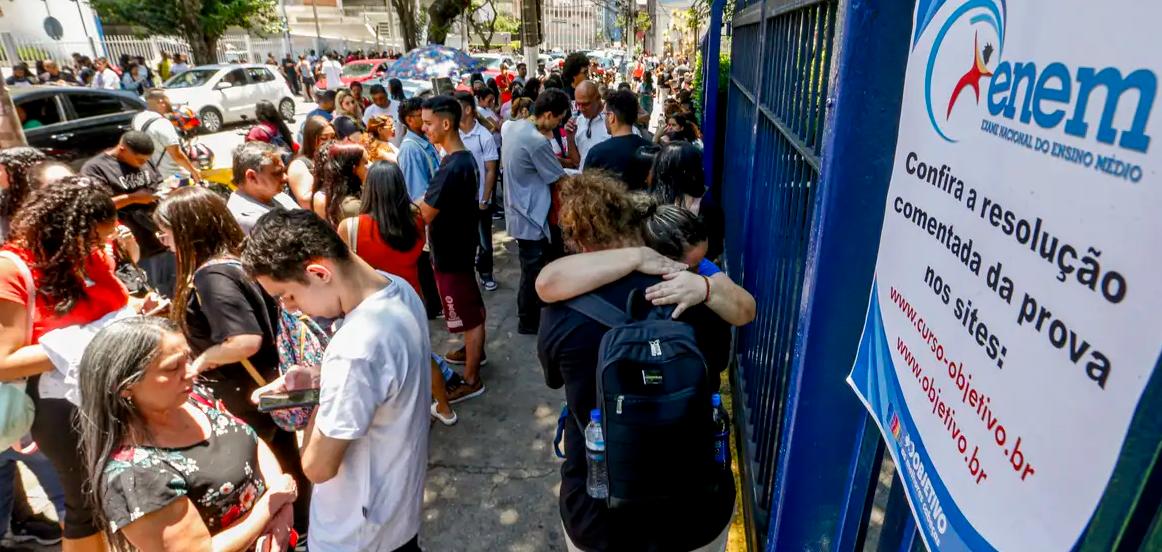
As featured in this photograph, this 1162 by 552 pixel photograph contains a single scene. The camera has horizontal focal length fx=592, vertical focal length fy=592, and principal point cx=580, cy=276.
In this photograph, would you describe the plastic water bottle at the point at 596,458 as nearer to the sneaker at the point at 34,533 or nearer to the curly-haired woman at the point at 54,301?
the curly-haired woman at the point at 54,301

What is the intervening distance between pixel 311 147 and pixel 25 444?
9.42 ft

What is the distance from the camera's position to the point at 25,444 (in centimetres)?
281

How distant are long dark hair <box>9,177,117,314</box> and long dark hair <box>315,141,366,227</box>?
130cm

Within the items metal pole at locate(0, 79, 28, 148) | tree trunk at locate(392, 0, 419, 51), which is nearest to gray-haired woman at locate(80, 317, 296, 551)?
metal pole at locate(0, 79, 28, 148)

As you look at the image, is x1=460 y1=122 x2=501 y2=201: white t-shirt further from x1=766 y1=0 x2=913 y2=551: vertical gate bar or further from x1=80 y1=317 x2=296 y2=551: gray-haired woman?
x1=766 y1=0 x2=913 y2=551: vertical gate bar

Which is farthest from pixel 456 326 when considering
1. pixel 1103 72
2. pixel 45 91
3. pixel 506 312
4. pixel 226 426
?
pixel 45 91

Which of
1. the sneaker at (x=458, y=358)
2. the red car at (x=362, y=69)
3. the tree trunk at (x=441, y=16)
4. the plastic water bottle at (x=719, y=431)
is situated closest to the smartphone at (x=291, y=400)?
the plastic water bottle at (x=719, y=431)

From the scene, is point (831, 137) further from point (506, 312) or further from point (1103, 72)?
point (506, 312)

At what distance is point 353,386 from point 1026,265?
161 cm

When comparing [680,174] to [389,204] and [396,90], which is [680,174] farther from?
[396,90]

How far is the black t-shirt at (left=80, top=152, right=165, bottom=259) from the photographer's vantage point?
4.22 meters

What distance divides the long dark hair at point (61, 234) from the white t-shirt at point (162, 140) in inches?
139

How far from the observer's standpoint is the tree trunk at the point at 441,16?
16938 mm

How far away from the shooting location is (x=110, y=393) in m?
1.65
